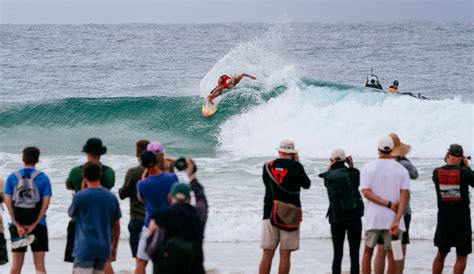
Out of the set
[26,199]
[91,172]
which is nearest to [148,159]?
[91,172]

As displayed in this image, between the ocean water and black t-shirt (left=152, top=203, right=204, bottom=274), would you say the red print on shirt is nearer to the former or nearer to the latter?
black t-shirt (left=152, top=203, right=204, bottom=274)

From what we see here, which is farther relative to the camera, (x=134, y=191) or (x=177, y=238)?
(x=134, y=191)

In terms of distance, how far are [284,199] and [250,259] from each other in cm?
242

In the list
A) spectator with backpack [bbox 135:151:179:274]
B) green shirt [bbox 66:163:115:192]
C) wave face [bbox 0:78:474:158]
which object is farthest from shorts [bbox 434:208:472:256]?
wave face [bbox 0:78:474:158]

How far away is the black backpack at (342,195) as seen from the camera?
7539 mm

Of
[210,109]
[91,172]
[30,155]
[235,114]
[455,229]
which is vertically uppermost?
[210,109]

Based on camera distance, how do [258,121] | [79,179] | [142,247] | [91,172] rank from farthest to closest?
[258,121] → [79,179] → [142,247] → [91,172]

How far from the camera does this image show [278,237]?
7707mm

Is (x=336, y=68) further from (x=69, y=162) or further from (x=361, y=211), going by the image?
(x=361, y=211)

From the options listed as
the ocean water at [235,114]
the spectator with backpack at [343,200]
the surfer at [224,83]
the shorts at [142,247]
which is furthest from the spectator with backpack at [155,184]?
the surfer at [224,83]

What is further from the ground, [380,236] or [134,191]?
[134,191]

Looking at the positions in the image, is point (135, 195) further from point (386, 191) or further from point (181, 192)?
point (386, 191)

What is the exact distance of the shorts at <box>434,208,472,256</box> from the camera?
25.4 feet

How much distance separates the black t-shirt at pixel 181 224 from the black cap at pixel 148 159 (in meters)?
1.13
